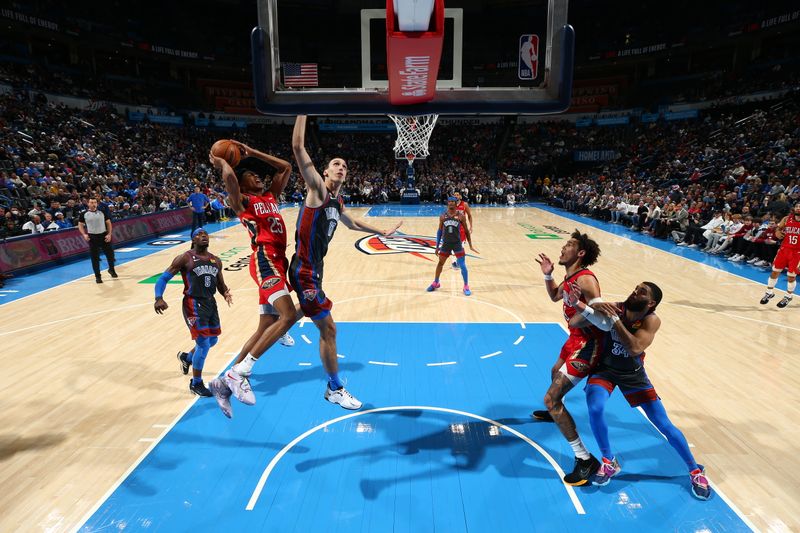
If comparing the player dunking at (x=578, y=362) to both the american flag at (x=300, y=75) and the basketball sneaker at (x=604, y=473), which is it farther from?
the american flag at (x=300, y=75)

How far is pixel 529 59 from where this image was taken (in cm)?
461

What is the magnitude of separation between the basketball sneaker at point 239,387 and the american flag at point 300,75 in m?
2.55

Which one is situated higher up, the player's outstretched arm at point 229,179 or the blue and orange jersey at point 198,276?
the player's outstretched arm at point 229,179

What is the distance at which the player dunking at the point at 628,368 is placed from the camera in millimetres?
3496

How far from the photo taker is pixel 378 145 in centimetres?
4016

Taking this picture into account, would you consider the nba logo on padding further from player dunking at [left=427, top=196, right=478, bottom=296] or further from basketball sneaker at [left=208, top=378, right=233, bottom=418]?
player dunking at [left=427, top=196, right=478, bottom=296]

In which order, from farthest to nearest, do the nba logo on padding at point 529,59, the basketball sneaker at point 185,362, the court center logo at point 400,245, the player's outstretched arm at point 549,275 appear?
the court center logo at point 400,245, the basketball sneaker at point 185,362, the nba logo on padding at point 529,59, the player's outstretched arm at point 549,275

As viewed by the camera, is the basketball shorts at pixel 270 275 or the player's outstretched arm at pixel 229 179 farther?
the basketball shorts at pixel 270 275

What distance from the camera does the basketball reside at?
13.4 ft

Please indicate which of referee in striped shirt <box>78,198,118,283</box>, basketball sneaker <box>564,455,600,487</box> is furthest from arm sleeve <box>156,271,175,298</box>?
referee in striped shirt <box>78,198,118,283</box>

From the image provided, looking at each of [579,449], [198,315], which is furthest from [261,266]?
[579,449]

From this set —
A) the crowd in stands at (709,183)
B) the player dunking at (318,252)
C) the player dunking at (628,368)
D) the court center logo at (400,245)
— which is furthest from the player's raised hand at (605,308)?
the crowd in stands at (709,183)

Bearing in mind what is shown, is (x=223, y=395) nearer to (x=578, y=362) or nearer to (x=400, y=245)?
(x=578, y=362)

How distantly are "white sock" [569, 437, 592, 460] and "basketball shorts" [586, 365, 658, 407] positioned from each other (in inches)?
19.8
